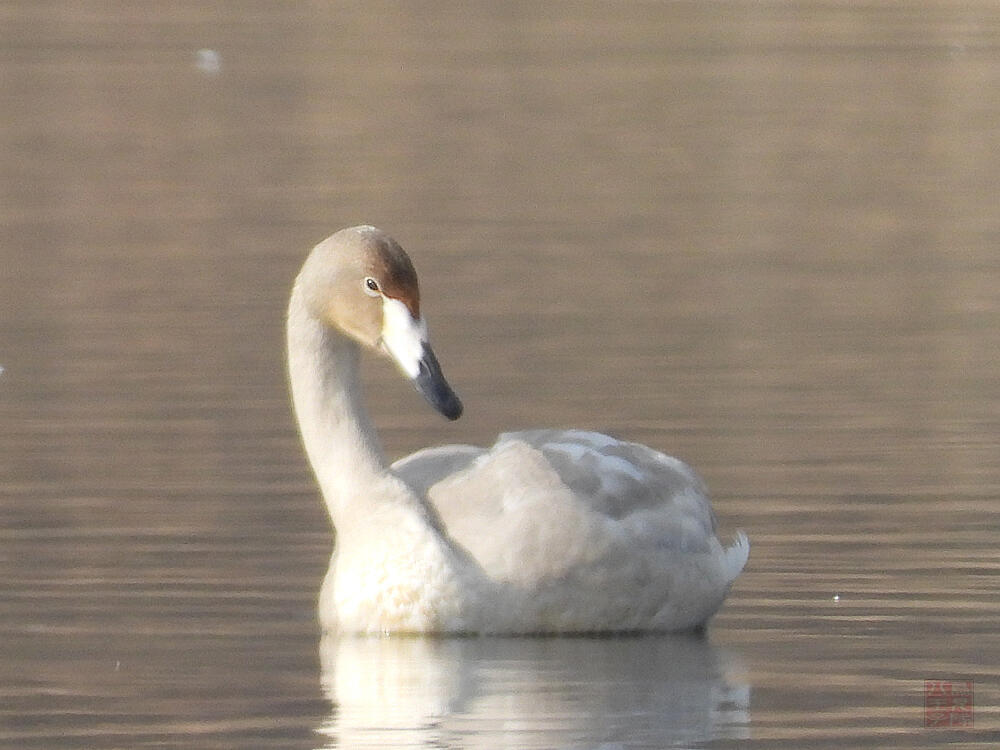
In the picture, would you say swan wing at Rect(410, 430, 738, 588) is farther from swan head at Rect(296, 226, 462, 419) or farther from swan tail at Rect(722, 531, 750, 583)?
swan head at Rect(296, 226, 462, 419)

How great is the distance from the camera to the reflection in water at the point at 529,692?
716 cm

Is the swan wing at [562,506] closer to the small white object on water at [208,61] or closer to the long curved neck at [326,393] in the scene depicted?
the long curved neck at [326,393]

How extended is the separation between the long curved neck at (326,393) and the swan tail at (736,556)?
108 cm

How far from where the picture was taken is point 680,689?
7.80 m

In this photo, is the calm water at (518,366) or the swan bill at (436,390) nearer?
the calm water at (518,366)

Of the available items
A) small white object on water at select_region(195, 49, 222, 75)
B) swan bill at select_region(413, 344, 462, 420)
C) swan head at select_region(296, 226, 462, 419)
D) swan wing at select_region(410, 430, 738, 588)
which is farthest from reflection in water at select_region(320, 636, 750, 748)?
small white object on water at select_region(195, 49, 222, 75)

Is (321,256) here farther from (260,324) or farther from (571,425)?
(260,324)

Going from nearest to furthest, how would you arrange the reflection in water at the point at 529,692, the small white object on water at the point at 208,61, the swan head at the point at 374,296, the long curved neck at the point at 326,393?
the reflection in water at the point at 529,692 → the swan head at the point at 374,296 → the long curved neck at the point at 326,393 → the small white object on water at the point at 208,61

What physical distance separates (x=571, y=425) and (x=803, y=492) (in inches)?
64.6

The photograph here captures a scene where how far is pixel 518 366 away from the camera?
536 inches

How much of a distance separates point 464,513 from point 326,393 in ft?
2.33

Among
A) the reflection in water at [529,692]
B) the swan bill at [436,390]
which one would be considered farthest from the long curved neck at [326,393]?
the reflection in water at [529,692]

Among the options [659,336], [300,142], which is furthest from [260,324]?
[300,142]

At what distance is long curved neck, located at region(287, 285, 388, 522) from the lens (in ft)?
29.7
